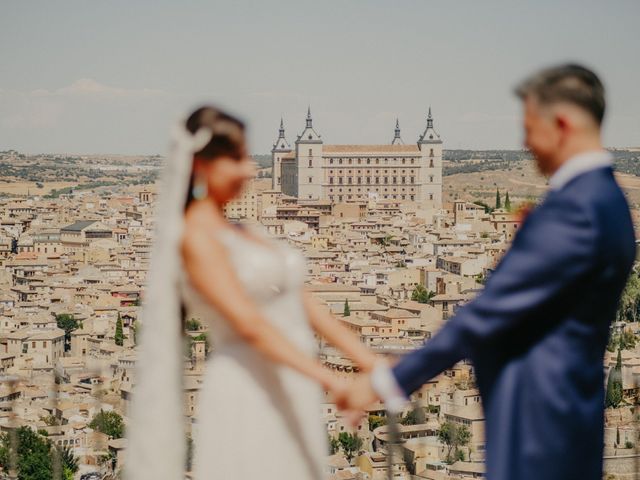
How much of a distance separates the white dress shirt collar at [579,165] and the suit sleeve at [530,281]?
3cm

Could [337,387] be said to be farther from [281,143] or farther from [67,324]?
[281,143]

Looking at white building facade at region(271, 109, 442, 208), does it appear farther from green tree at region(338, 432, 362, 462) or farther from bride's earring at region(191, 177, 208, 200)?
bride's earring at region(191, 177, 208, 200)

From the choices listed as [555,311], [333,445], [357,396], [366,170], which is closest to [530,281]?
[555,311]

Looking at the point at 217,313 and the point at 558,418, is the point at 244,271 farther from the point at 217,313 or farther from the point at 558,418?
the point at 558,418

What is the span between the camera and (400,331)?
28219 millimetres

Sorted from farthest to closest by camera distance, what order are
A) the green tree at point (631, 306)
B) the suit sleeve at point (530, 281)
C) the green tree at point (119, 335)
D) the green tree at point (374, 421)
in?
the green tree at point (631, 306) < the green tree at point (119, 335) < the green tree at point (374, 421) < the suit sleeve at point (530, 281)

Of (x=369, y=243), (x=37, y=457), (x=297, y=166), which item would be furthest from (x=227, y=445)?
(x=297, y=166)

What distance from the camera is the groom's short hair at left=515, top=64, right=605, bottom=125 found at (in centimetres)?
142

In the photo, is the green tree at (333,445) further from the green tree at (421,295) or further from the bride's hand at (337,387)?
the green tree at (421,295)

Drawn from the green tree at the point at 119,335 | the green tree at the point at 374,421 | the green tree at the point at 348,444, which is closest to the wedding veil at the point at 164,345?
the green tree at the point at 374,421

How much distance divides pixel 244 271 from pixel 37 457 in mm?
7450

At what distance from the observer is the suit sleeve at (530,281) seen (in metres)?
1.36

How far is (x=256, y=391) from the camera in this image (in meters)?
1.49

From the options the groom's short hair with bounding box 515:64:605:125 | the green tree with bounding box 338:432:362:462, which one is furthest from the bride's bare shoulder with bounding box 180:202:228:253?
the green tree with bounding box 338:432:362:462
